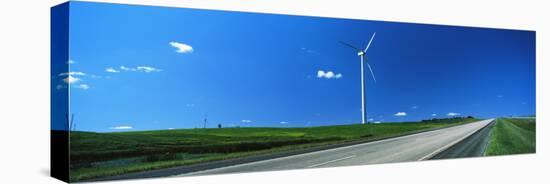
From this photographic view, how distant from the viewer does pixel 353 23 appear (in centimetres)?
1925

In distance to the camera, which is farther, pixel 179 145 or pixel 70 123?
pixel 179 145

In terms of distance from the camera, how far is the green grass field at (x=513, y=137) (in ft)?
73.8

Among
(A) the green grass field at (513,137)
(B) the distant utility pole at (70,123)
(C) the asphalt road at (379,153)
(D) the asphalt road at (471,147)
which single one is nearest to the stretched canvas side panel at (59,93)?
(B) the distant utility pole at (70,123)

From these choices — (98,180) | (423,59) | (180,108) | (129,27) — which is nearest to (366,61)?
(423,59)

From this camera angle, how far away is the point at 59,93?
594 inches

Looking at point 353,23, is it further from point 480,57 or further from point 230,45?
point 480,57

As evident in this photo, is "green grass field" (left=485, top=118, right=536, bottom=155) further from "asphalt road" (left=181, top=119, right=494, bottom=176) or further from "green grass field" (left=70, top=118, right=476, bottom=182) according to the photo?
"green grass field" (left=70, top=118, right=476, bottom=182)

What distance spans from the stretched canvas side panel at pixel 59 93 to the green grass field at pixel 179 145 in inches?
20.2

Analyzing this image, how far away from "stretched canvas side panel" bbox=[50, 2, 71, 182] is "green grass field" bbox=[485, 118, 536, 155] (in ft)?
47.2

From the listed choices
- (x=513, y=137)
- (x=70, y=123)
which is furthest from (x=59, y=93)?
(x=513, y=137)

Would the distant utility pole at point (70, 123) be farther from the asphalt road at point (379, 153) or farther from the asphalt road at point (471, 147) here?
the asphalt road at point (471, 147)

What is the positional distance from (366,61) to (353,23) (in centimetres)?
128

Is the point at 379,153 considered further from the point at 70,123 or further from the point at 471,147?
the point at 70,123

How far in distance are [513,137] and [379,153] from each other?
6.47 m
